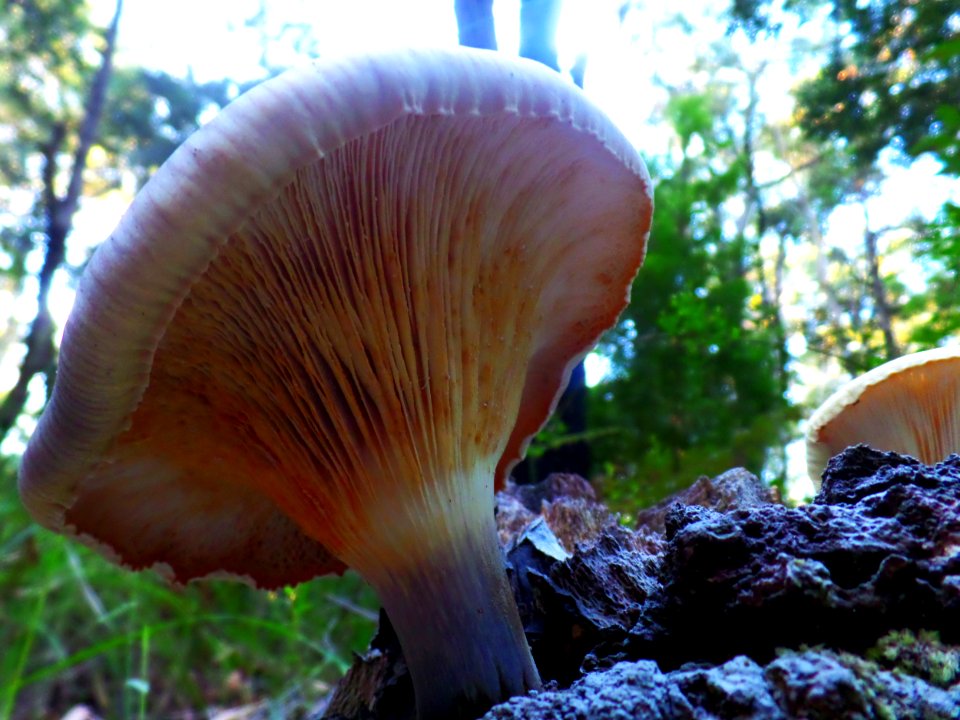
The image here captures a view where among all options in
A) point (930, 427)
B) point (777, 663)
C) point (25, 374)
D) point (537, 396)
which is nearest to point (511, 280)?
point (537, 396)

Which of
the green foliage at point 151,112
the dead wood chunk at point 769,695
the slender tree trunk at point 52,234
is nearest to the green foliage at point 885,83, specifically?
the dead wood chunk at point 769,695

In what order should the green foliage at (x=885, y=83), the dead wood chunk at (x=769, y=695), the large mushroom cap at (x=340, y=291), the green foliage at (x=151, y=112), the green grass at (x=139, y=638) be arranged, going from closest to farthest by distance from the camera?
the dead wood chunk at (x=769, y=695) → the large mushroom cap at (x=340, y=291) → the green foliage at (x=885, y=83) → the green grass at (x=139, y=638) → the green foliage at (x=151, y=112)

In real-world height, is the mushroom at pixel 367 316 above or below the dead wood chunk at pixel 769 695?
above

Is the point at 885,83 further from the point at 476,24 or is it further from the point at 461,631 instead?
the point at 461,631

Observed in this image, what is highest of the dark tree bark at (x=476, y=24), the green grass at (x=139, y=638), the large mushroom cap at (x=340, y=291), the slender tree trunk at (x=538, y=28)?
the slender tree trunk at (x=538, y=28)

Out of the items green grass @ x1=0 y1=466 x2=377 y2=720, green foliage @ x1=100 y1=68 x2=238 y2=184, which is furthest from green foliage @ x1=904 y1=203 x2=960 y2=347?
green foliage @ x1=100 y1=68 x2=238 y2=184

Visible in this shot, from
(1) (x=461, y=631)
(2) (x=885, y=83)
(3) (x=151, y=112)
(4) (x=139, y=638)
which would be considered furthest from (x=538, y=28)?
(3) (x=151, y=112)

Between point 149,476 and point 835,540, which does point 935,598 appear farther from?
point 149,476

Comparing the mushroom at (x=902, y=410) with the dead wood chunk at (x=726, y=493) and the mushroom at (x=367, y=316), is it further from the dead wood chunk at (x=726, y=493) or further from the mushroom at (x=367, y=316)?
the mushroom at (x=367, y=316)

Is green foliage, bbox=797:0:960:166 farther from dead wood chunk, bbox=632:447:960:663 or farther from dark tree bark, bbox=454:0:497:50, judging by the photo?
dead wood chunk, bbox=632:447:960:663
